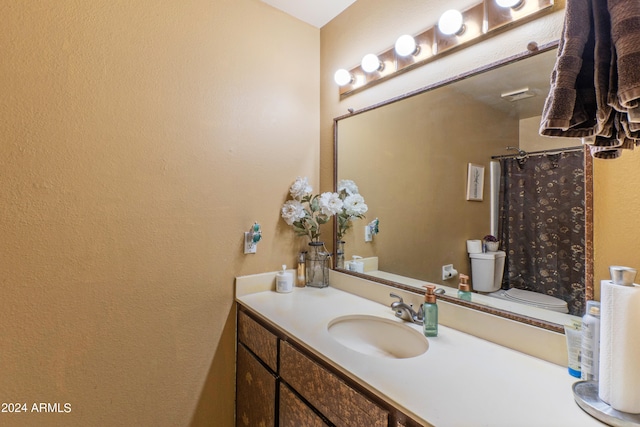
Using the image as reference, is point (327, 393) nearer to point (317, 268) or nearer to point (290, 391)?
point (290, 391)

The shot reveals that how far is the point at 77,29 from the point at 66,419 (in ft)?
4.83

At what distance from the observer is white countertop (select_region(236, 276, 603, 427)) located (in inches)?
26.6

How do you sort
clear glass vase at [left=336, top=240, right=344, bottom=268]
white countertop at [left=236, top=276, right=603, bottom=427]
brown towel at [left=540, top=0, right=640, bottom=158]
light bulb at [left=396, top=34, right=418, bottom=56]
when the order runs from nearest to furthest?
1. brown towel at [left=540, top=0, right=640, bottom=158]
2. white countertop at [left=236, top=276, right=603, bottom=427]
3. light bulb at [left=396, top=34, right=418, bottom=56]
4. clear glass vase at [left=336, top=240, right=344, bottom=268]

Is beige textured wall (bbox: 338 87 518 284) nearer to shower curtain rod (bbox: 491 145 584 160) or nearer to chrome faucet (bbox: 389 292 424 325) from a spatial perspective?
shower curtain rod (bbox: 491 145 584 160)

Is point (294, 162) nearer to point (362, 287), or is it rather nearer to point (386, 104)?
point (386, 104)

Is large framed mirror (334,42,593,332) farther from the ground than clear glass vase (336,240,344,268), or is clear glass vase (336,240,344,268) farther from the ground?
large framed mirror (334,42,593,332)

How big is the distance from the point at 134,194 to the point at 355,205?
104cm

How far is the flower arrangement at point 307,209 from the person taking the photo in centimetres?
164

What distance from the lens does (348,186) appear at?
66.4 inches

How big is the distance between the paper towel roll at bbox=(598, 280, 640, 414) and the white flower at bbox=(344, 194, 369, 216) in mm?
1046

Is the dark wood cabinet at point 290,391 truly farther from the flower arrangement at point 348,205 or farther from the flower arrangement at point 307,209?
the flower arrangement at point 348,205

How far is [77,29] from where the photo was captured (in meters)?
1.13

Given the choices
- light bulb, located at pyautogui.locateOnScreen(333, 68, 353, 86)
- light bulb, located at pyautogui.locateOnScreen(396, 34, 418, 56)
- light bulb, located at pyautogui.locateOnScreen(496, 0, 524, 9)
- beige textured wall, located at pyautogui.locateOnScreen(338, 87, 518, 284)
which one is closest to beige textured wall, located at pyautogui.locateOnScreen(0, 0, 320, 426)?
light bulb, located at pyautogui.locateOnScreen(333, 68, 353, 86)

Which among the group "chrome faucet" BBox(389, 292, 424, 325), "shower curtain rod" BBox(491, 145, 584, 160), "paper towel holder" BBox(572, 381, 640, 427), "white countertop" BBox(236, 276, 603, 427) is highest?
"shower curtain rod" BBox(491, 145, 584, 160)
